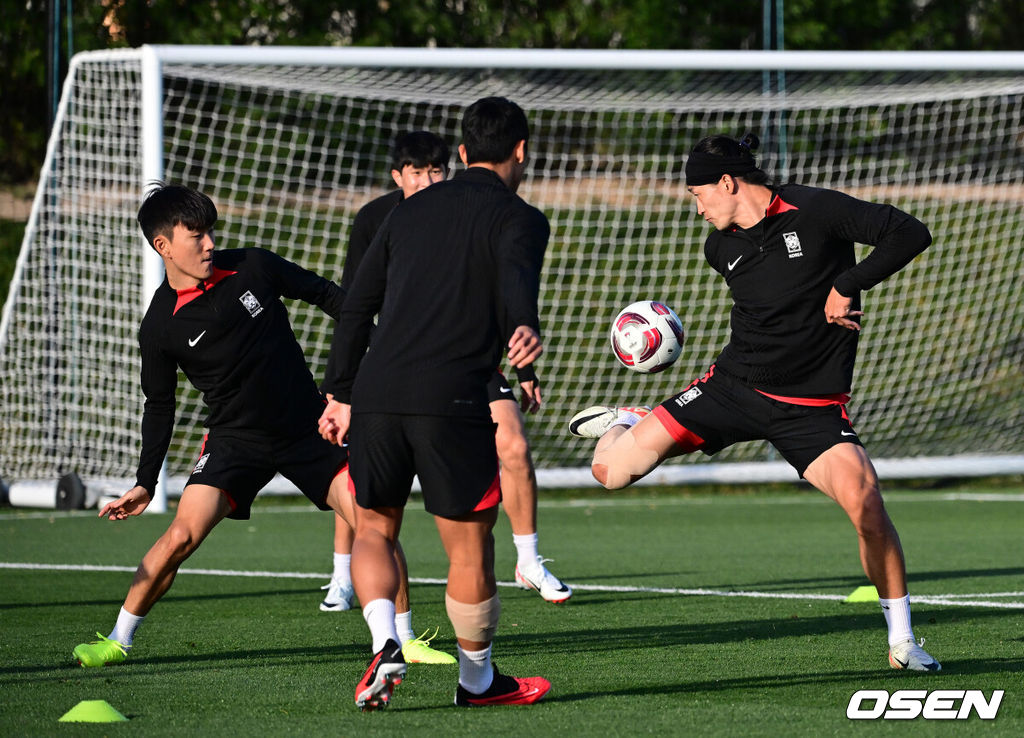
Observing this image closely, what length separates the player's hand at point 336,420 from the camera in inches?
183

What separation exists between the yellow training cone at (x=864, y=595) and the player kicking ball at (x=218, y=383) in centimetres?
258

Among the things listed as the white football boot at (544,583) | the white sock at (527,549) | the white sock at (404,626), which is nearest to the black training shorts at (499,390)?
the white sock at (527,549)

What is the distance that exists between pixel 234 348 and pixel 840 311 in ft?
7.59

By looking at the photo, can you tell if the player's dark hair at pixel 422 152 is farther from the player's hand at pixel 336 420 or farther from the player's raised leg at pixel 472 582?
the player's raised leg at pixel 472 582

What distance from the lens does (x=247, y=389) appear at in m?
5.72

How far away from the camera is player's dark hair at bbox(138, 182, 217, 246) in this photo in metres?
5.61

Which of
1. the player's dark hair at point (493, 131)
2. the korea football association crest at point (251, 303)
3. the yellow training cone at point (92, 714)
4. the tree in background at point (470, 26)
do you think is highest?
the tree in background at point (470, 26)

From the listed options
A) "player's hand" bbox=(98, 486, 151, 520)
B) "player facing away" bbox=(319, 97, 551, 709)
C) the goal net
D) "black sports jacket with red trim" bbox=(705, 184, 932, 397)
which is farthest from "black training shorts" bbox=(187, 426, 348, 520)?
the goal net

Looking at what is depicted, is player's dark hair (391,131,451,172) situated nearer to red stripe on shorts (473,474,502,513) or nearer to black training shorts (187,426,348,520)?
black training shorts (187,426,348,520)

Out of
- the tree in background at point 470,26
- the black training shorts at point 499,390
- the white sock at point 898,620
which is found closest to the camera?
the white sock at point 898,620

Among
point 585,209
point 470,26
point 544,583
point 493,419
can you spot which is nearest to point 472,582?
point 493,419

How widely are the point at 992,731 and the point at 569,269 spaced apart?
10590mm

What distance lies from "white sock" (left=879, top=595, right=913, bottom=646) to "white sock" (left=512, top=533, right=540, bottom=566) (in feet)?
7.05

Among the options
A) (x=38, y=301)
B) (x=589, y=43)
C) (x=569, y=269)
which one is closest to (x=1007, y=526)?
(x=569, y=269)
